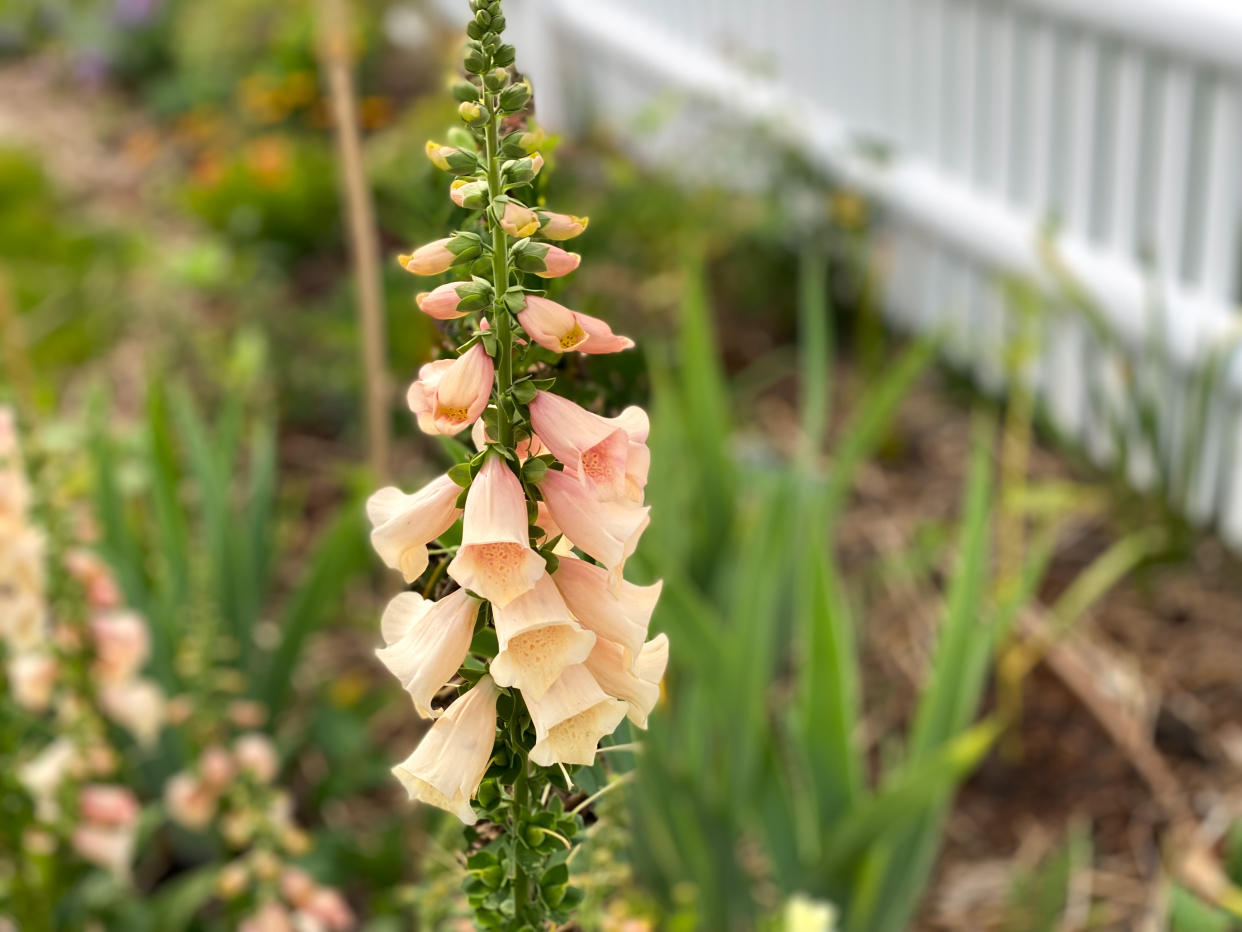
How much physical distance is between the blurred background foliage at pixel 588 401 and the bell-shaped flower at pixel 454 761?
18 centimetres

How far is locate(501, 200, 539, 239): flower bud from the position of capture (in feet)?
1.59

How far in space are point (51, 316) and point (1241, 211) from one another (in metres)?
2.75

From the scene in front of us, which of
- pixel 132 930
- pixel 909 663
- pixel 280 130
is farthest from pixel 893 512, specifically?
pixel 280 130

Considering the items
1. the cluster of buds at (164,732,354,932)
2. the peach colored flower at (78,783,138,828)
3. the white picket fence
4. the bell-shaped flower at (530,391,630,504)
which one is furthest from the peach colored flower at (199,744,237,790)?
the white picket fence

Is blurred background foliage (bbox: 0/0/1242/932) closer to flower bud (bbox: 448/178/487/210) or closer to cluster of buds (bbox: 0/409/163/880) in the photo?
cluster of buds (bbox: 0/409/163/880)

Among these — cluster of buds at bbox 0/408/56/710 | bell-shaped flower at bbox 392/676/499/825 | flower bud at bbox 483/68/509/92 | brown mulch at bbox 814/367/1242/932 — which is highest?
flower bud at bbox 483/68/509/92

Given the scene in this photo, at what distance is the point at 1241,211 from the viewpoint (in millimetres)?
2115

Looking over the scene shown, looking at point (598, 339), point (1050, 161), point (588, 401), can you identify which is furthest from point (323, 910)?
point (1050, 161)

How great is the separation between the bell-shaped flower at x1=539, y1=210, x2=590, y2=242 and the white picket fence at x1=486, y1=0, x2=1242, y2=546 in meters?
1.70

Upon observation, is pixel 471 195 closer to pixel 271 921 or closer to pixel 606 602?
pixel 606 602

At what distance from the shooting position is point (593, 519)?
53cm

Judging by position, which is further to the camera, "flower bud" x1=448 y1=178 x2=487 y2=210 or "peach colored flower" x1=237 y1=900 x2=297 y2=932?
"peach colored flower" x1=237 y1=900 x2=297 y2=932

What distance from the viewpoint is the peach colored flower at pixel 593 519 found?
0.53 m

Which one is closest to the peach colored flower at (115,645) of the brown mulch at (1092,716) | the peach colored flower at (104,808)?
the peach colored flower at (104,808)
